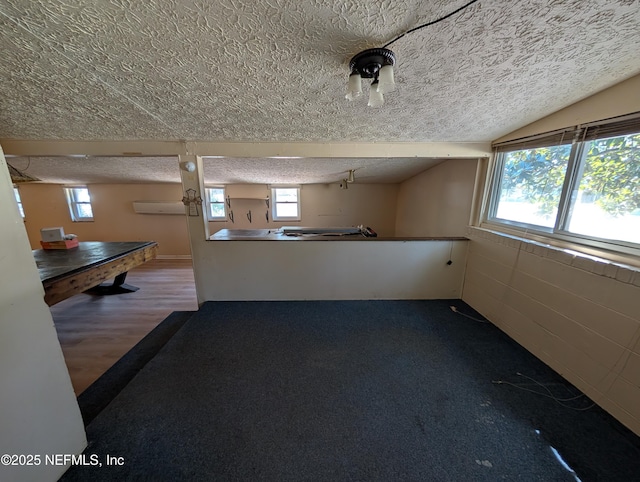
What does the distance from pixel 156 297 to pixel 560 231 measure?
4440 mm

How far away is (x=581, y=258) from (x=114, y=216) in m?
7.03

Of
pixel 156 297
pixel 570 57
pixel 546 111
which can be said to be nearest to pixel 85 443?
pixel 156 297

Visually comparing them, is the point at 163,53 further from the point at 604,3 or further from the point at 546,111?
the point at 546,111

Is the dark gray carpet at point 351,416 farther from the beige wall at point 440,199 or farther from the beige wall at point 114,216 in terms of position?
the beige wall at point 114,216

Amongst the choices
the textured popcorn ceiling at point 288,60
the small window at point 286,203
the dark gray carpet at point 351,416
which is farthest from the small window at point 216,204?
the dark gray carpet at point 351,416

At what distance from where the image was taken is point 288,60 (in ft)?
3.75

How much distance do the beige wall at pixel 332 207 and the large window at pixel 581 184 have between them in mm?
2831

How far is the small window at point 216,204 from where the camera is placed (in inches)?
190

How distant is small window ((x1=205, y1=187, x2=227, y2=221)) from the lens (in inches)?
190

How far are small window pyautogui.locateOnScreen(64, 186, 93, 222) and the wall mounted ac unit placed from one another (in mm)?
1109

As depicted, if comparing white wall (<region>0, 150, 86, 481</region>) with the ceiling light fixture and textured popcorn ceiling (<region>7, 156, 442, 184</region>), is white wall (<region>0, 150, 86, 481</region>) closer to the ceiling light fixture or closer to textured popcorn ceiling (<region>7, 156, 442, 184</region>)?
the ceiling light fixture

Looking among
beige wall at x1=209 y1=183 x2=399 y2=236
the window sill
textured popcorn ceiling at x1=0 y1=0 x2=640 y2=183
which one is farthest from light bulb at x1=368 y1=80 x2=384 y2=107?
beige wall at x1=209 y1=183 x2=399 y2=236

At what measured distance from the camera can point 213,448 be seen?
3.68ft

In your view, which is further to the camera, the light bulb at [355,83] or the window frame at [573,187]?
the window frame at [573,187]
